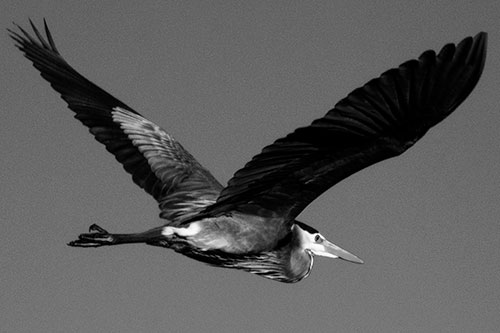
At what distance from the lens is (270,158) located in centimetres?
752

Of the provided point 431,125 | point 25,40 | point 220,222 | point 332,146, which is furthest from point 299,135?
point 25,40

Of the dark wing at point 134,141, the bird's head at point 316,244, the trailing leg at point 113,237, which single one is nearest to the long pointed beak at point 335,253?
the bird's head at point 316,244

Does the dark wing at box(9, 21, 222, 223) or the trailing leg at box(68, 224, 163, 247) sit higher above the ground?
the dark wing at box(9, 21, 222, 223)

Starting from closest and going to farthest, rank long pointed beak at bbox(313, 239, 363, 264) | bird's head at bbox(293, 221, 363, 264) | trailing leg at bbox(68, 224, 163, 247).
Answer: trailing leg at bbox(68, 224, 163, 247)
bird's head at bbox(293, 221, 363, 264)
long pointed beak at bbox(313, 239, 363, 264)

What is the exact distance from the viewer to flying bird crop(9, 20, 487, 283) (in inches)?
276

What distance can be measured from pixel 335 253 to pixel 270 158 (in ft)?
9.25

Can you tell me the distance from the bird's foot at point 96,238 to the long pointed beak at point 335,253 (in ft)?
7.19

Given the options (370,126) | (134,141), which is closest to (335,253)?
(134,141)

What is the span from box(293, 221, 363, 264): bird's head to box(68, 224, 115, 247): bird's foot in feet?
5.73

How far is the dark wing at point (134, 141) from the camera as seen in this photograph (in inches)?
389

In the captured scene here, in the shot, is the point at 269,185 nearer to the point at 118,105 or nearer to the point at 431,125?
the point at 431,125

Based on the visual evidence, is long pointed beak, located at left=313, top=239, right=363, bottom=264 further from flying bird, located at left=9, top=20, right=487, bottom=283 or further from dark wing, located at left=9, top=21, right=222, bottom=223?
dark wing, located at left=9, top=21, right=222, bottom=223

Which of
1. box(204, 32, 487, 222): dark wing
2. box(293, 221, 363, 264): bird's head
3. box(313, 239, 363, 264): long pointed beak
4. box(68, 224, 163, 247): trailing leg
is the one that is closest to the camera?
box(204, 32, 487, 222): dark wing

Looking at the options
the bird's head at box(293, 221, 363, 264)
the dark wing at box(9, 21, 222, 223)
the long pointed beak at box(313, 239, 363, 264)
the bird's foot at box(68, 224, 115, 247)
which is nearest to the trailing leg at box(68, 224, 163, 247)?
the bird's foot at box(68, 224, 115, 247)
